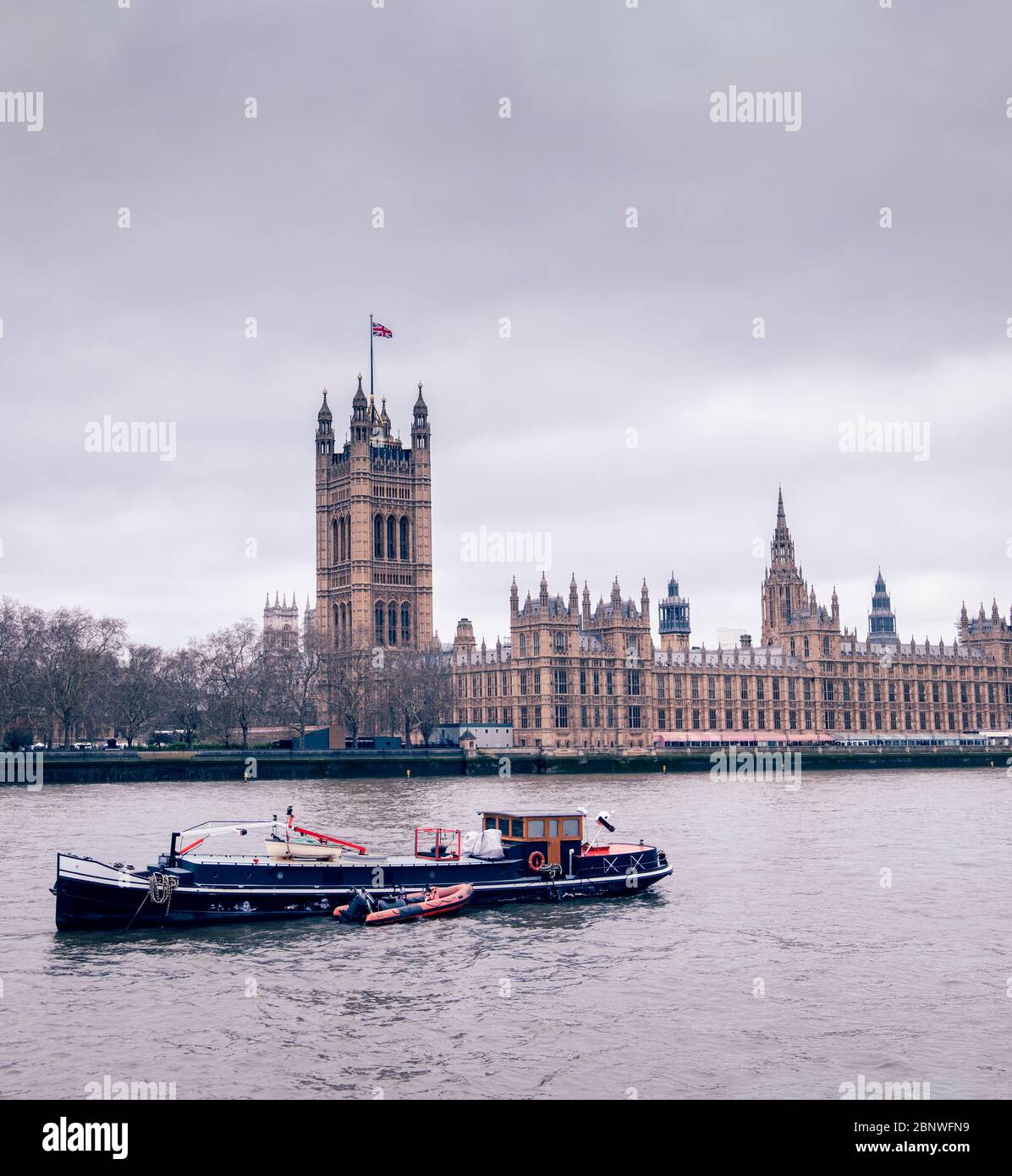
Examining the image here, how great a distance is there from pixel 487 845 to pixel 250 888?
8.60 metres

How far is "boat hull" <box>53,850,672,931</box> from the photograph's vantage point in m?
40.8

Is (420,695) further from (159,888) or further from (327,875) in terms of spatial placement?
(159,888)

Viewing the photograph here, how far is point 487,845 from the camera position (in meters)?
47.6

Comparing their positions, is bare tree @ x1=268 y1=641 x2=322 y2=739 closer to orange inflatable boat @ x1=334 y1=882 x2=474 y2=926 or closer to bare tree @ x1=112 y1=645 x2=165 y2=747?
bare tree @ x1=112 y1=645 x2=165 y2=747

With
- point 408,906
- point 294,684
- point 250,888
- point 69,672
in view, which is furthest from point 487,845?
point 294,684

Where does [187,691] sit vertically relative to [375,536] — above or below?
below

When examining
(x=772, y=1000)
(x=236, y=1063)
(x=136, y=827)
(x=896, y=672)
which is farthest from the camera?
(x=896, y=672)

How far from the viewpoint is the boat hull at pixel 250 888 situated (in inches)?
1604

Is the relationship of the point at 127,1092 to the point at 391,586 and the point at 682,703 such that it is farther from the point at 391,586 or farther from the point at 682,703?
the point at 391,586

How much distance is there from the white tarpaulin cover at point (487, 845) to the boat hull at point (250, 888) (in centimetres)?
96

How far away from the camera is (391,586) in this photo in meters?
191

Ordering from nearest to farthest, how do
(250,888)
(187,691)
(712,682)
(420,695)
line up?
1. (250,888)
2. (187,691)
3. (420,695)
4. (712,682)
